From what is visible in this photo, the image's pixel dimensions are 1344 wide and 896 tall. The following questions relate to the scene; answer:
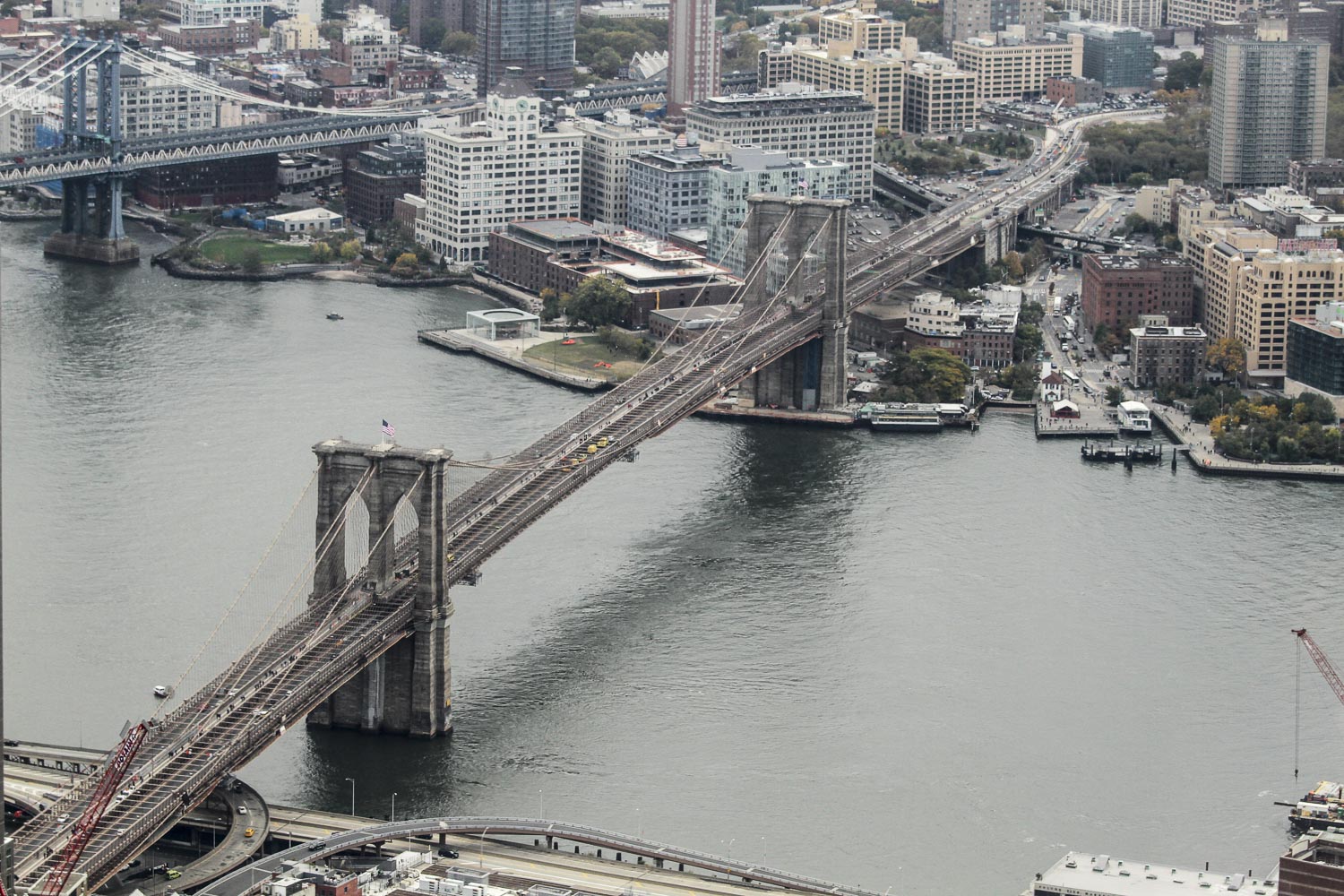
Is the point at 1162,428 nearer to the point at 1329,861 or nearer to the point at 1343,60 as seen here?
the point at 1329,861

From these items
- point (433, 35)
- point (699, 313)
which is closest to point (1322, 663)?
point (699, 313)

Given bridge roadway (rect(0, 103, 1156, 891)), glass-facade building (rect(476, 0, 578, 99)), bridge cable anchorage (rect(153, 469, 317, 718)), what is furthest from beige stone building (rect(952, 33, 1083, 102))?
bridge cable anchorage (rect(153, 469, 317, 718))

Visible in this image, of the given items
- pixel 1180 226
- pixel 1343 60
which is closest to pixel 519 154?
pixel 1180 226

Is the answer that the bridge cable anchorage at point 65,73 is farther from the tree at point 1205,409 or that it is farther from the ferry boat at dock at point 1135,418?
the tree at point 1205,409

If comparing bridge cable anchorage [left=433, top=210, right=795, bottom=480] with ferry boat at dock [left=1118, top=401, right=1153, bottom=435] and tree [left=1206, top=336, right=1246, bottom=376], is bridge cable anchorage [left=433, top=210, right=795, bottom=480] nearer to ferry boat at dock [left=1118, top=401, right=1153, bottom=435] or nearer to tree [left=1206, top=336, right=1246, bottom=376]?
ferry boat at dock [left=1118, top=401, right=1153, bottom=435]

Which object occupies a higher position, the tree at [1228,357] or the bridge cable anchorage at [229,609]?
the tree at [1228,357]

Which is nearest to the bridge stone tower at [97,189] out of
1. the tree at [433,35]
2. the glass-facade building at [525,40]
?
the glass-facade building at [525,40]
